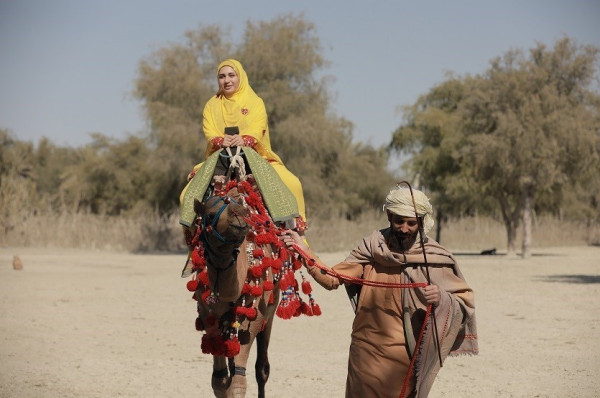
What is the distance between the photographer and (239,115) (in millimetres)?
8836

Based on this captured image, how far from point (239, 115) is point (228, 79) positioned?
331mm

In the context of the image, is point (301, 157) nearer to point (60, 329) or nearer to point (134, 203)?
point (134, 203)

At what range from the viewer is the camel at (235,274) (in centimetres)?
615

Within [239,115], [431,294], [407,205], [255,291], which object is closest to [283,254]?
[255,291]

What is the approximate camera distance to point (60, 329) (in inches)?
573

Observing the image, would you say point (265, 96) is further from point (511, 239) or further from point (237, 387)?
point (237, 387)

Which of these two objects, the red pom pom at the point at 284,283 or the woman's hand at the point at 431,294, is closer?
the woman's hand at the point at 431,294

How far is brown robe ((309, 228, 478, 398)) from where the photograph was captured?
5941mm

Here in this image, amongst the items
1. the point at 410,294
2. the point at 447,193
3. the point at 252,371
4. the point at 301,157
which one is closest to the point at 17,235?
the point at 301,157

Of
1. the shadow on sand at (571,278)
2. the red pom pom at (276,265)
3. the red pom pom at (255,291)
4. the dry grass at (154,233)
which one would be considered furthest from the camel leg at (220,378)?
the dry grass at (154,233)

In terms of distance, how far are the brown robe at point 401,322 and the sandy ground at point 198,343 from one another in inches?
142

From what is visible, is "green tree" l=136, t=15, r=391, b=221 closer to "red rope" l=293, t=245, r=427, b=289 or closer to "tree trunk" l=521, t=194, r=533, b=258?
"tree trunk" l=521, t=194, r=533, b=258

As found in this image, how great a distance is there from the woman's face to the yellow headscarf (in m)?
0.04

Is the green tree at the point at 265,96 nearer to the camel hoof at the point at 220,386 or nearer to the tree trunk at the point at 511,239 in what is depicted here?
the tree trunk at the point at 511,239
